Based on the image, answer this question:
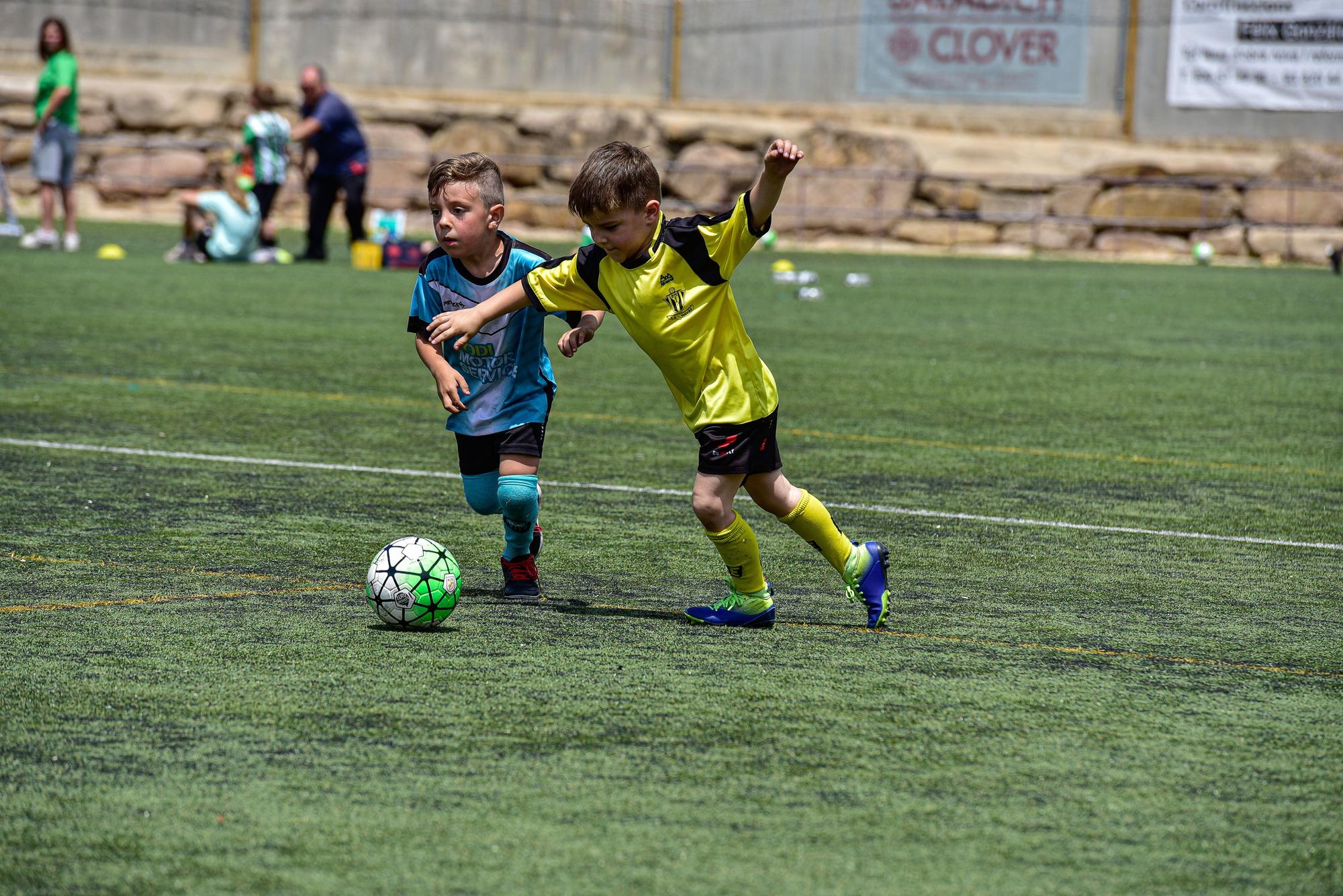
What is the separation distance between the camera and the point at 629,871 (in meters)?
2.91

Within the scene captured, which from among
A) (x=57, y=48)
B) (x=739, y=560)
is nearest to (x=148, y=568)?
(x=739, y=560)

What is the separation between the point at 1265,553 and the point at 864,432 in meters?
3.02

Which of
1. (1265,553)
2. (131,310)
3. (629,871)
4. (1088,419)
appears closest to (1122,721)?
(629,871)

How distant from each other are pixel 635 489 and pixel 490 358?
181 centimetres

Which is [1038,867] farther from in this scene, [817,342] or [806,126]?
[806,126]

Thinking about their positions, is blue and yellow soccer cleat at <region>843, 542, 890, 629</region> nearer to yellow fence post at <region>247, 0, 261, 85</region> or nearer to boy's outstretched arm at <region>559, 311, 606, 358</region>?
boy's outstretched arm at <region>559, 311, 606, 358</region>

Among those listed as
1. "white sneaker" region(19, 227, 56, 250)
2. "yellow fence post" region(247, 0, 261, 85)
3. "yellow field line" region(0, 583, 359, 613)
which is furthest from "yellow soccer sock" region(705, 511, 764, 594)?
"yellow fence post" region(247, 0, 261, 85)

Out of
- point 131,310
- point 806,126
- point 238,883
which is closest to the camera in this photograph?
point 238,883

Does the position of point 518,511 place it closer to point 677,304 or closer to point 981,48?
point 677,304

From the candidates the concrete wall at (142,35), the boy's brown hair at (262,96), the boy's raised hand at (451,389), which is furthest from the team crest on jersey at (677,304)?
the concrete wall at (142,35)

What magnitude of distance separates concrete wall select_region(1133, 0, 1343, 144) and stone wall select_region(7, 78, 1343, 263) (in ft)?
1.08

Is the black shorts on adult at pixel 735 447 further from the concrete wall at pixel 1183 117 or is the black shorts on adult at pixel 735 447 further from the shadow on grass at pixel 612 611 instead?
the concrete wall at pixel 1183 117

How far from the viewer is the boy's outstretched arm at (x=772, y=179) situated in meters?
4.50

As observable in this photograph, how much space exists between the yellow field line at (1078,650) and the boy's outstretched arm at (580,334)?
0.78 meters
